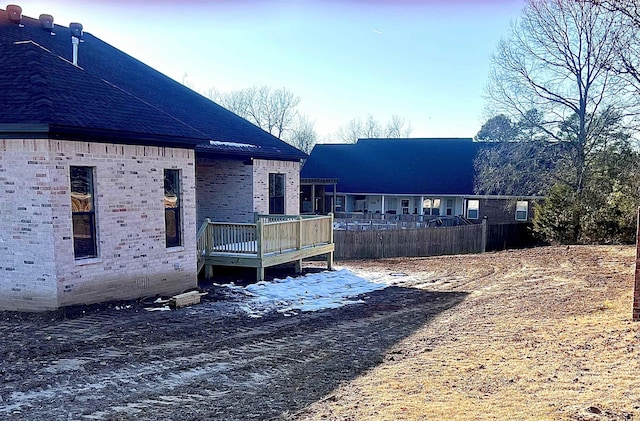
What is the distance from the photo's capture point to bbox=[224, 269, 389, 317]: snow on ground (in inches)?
426

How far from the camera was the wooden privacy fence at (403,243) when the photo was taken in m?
21.4

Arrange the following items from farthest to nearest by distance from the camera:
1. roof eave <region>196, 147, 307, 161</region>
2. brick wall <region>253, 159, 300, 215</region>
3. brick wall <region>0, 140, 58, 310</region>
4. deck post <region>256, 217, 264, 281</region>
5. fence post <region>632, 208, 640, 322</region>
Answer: brick wall <region>253, 159, 300, 215</region> → roof eave <region>196, 147, 307, 161</region> → deck post <region>256, 217, 264, 281</region> → brick wall <region>0, 140, 58, 310</region> → fence post <region>632, 208, 640, 322</region>

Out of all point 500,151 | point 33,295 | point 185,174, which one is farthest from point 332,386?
point 500,151

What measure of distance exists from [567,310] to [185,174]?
8.93 metres

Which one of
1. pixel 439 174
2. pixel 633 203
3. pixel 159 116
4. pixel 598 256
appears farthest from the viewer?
pixel 439 174

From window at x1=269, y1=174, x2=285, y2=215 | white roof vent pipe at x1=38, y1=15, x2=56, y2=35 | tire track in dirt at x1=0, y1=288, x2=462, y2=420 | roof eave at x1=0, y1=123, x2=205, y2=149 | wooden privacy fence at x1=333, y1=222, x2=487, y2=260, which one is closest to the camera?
tire track in dirt at x1=0, y1=288, x2=462, y2=420

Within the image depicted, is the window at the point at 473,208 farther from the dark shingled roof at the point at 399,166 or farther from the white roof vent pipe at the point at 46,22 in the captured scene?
the white roof vent pipe at the point at 46,22

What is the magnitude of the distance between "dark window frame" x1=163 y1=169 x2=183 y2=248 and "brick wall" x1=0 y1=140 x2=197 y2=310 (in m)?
0.12

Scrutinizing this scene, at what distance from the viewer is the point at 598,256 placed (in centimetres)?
1659

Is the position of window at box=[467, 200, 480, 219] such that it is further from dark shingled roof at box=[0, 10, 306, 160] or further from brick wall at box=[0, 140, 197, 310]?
brick wall at box=[0, 140, 197, 310]

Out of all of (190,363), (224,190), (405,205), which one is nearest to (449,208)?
(405,205)

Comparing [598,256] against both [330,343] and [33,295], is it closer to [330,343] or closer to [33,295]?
[330,343]

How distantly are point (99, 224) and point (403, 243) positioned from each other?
14.8m

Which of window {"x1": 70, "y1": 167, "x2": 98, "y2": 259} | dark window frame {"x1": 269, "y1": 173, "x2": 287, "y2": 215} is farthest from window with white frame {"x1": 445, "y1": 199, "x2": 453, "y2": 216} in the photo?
window {"x1": 70, "y1": 167, "x2": 98, "y2": 259}
